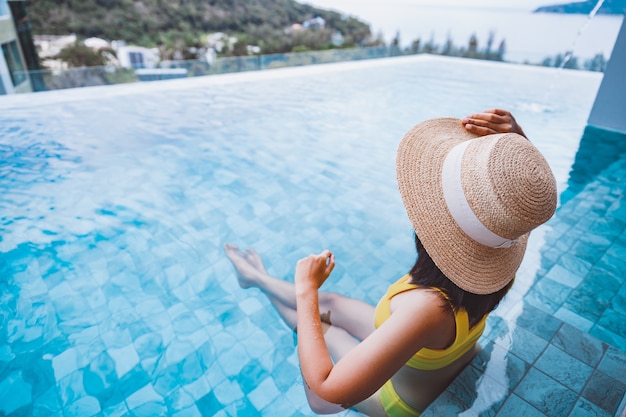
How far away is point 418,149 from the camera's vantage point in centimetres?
122

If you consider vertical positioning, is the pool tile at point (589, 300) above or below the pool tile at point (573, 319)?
below

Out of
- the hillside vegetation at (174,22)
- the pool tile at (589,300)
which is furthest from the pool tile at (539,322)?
the hillside vegetation at (174,22)

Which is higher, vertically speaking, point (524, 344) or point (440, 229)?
point (440, 229)

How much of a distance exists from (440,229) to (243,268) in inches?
65.2

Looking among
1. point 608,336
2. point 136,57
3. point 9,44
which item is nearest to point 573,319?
point 608,336

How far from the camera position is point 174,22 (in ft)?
99.8

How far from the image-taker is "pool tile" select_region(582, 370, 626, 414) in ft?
4.95

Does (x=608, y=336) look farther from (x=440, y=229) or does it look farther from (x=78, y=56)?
(x=78, y=56)

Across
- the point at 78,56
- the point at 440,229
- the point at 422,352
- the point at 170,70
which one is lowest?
the point at 78,56

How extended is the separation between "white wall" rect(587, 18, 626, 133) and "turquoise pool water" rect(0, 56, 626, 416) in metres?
0.34

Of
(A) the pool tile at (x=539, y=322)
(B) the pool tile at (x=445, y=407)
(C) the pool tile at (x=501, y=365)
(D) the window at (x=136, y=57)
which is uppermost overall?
(B) the pool tile at (x=445, y=407)

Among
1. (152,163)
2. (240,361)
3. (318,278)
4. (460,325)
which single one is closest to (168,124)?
(152,163)

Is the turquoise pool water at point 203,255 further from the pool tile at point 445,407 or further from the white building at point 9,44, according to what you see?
the white building at point 9,44

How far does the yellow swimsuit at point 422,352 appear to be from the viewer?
1194mm
